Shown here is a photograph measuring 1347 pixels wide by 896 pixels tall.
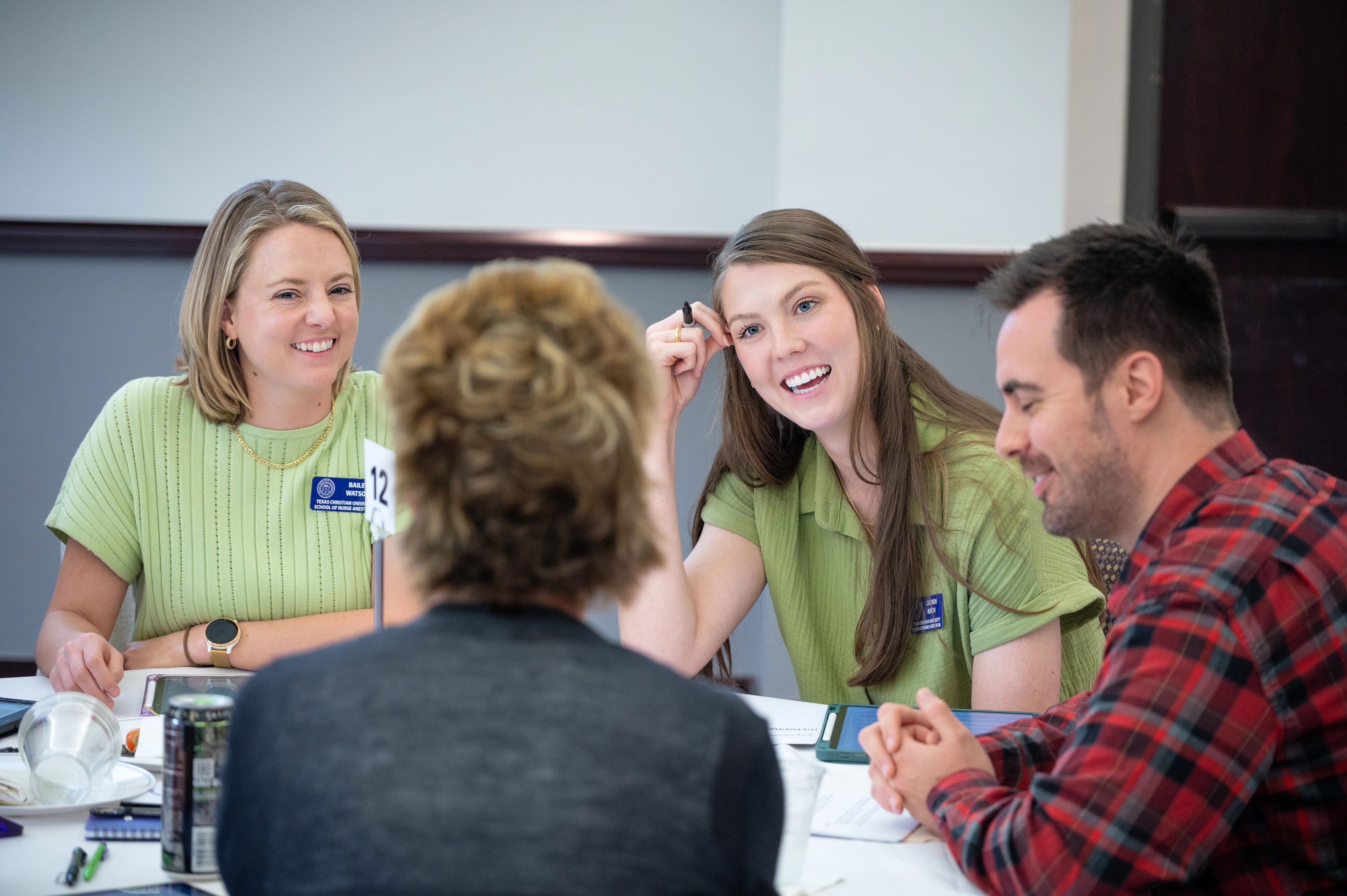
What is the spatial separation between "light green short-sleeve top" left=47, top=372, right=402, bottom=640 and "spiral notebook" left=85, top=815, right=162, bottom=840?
0.84 m

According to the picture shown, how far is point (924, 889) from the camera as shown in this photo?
1.06 metres

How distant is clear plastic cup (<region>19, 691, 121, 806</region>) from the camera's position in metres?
1.17

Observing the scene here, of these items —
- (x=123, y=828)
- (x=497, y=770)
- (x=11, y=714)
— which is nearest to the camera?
(x=497, y=770)

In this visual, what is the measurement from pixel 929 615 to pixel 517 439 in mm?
1223

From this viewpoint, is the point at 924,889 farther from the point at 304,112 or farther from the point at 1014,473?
the point at 304,112

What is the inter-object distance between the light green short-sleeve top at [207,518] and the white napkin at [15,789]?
736mm

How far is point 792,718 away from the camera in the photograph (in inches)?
62.1

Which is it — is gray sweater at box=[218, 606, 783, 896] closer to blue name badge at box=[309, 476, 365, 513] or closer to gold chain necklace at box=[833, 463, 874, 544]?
gold chain necklace at box=[833, 463, 874, 544]

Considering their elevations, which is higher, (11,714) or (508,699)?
(508,699)

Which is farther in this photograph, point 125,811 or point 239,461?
point 239,461

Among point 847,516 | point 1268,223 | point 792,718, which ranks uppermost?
point 1268,223

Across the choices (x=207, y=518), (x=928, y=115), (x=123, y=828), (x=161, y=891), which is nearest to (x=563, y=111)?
(x=928, y=115)

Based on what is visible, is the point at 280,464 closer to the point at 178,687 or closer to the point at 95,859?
the point at 178,687

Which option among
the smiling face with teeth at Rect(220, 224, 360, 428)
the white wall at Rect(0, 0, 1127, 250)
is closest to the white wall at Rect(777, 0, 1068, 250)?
the white wall at Rect(0, 0, 1127, 250)
